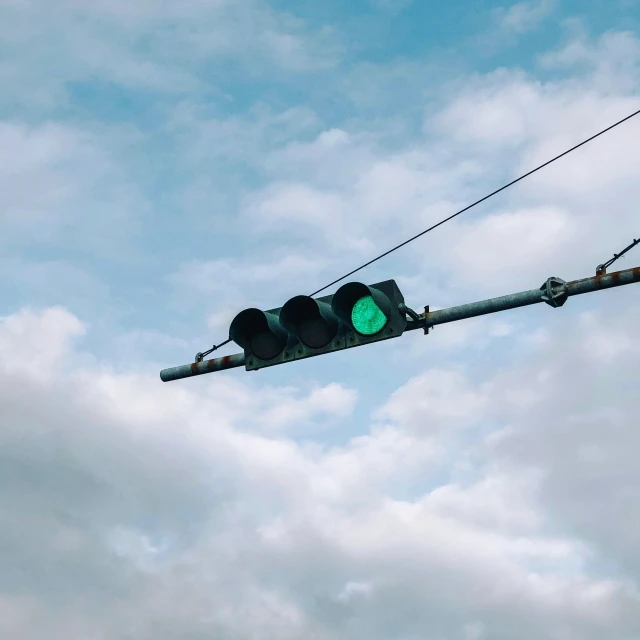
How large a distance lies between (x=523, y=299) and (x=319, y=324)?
5.49ft

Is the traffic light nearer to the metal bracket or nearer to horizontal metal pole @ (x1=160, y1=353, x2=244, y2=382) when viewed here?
horizontal metal pole @ (x1=160, y1=353, x2=244, y2=382)

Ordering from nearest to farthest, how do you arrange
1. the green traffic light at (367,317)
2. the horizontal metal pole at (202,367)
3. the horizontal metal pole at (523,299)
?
the horizontal metal pole at (523,299)
the green traffic light at (367,317)
the horizontal metal pole at (202,367)

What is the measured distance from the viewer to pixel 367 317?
28.1ft

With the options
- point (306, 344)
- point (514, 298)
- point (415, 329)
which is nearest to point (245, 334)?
point (306, 344)

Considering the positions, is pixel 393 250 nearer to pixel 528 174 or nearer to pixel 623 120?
pixel 528 174

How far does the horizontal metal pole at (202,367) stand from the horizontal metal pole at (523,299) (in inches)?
66.9

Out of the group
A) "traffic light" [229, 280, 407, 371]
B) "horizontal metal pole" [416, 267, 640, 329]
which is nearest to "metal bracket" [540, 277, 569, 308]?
"horizontal metal pole" [416, 267, 640, 329]

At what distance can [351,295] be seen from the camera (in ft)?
28.2

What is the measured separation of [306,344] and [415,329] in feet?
3.02

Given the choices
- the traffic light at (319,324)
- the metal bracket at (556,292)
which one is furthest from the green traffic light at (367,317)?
the metal bracket at (556,292)

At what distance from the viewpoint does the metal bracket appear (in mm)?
8305

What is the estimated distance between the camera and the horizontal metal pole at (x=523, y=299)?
8.05 m

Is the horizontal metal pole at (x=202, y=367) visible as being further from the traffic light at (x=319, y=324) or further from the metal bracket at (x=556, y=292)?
the metal bracket at (x=556, y=292)

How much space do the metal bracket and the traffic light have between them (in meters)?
1.16
